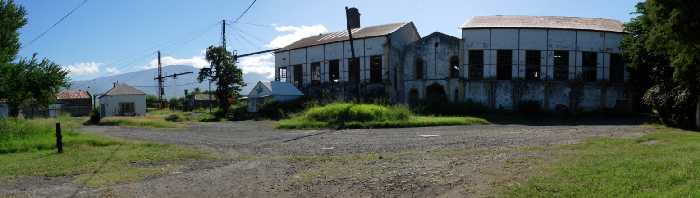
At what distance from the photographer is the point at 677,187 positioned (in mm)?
6891

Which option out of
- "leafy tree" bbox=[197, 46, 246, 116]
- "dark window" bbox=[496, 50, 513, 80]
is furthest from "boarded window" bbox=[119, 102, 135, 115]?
"dark window" bbox=[496, 50, 513, 80]

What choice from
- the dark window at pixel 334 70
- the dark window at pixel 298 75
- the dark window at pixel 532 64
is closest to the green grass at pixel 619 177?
the dark window at pixel 532 64

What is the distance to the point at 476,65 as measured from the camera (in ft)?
129

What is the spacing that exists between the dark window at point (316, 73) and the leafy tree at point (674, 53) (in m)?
26.5

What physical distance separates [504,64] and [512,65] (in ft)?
1.74

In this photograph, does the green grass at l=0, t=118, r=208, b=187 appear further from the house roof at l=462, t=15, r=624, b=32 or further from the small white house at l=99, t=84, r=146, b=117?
the small white house at l=99, t=84, r=146, b=117

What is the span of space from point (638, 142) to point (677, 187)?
726cm

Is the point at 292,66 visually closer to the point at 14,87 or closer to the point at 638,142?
the point at 14,87

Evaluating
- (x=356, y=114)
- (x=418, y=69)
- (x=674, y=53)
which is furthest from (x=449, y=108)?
(x=674, y=53)

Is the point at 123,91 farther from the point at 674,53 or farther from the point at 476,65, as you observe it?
the point at 674,53

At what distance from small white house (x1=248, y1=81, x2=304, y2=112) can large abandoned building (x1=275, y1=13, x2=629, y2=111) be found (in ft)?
19.7

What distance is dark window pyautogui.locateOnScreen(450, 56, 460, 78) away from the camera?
1574 inches

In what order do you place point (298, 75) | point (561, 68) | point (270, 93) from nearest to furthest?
point (561, 68) → point (270, 93) → point (298, 75)

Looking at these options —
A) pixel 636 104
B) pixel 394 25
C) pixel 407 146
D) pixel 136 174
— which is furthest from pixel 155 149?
pixel 636 104
